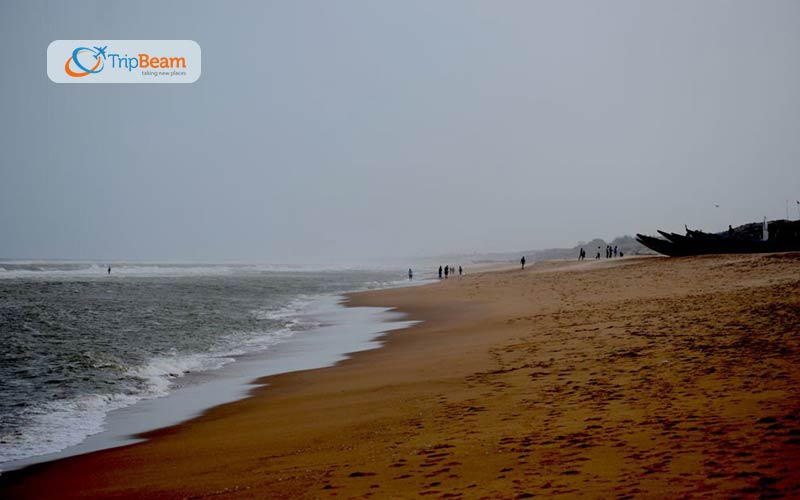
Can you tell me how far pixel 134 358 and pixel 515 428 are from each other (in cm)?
1202

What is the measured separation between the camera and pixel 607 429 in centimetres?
602

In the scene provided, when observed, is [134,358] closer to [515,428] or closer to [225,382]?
[225,382]

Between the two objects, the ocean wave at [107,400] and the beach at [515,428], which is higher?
the beach at [515,428]

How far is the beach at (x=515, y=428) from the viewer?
188 inches

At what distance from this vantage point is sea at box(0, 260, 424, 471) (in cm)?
925

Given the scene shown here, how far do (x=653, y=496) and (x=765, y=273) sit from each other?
84.9 ft

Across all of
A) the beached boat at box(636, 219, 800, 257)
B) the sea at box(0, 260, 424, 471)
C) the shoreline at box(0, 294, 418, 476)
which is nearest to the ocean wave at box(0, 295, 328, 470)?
the sea at box(0, 260, 424, 471)

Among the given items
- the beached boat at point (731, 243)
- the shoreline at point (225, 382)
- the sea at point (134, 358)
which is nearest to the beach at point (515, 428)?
the shoreline at point (225, 382)

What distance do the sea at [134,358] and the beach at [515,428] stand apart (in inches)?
45.6

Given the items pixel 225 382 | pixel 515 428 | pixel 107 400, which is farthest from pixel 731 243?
pixel 107 400

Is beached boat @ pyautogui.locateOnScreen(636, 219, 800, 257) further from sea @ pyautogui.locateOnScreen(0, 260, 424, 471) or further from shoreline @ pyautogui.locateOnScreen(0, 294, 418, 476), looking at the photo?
shoreline @ pyautogui.locateOnScreen(0, 294, 418, 476)

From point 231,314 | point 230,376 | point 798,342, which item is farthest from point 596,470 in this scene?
point 231,314

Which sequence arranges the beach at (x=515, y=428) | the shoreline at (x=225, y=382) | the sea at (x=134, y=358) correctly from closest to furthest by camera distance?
the beach at (x=515, y=428) < the shoreline at (x=225, y=382) < the sea at (x=134, y=358)

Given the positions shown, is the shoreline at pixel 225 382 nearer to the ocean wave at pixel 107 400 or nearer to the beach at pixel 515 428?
the ocean wave at pixel 107 400
